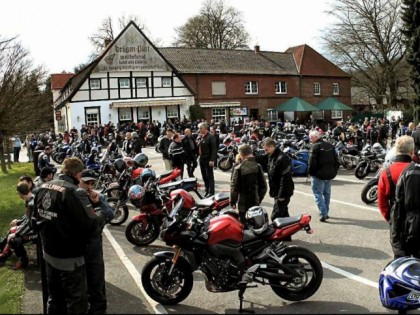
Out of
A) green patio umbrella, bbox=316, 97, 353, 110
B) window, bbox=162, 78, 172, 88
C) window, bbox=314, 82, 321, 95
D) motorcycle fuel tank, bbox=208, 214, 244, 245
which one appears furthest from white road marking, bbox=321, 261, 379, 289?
window, bbox=314, 82, 321, 95

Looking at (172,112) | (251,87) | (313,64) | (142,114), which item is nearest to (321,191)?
(142,114)

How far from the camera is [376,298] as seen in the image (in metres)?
5.51

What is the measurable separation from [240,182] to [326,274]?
1.92 meters

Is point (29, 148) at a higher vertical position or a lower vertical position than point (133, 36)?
lower

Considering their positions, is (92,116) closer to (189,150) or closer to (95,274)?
(189,150)

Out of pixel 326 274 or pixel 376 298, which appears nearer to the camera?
pixel 376 298

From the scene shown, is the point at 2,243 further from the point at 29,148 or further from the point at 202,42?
the point at 202,42

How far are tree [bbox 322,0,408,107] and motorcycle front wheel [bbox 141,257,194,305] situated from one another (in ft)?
147

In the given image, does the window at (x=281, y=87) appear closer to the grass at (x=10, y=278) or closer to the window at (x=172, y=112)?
the window at (x=172, y=112)

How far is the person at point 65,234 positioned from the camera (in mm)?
4270

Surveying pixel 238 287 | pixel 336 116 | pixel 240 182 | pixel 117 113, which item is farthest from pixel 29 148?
pixel 336 116

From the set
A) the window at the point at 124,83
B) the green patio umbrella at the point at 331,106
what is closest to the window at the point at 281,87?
the green patio umbrella at the point at 331,106

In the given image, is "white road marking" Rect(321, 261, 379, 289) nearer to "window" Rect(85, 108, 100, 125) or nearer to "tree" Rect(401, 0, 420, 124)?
"tree" Rect(401, 0, 420, 124)

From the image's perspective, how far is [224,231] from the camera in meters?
5.35
